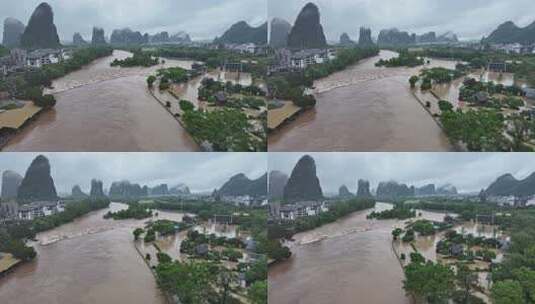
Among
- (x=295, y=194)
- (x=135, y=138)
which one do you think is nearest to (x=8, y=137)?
(x=135, y=138)

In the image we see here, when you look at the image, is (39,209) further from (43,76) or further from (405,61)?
(405,61)

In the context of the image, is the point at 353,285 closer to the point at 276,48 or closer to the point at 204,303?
the point at 204,303

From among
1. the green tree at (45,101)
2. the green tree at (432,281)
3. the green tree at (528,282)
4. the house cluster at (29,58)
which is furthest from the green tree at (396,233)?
the house cluster at (29,58)

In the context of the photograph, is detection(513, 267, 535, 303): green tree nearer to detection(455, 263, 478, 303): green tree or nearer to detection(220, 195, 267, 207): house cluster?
detection(455, 263, 478, 303): green tree

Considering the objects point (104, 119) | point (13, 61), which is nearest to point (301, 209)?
point (104, 119)

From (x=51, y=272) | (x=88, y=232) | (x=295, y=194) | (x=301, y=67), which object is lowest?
(x=51, y=272)

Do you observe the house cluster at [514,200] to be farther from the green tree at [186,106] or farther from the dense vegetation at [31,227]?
the dense vegetation at [31,227]
